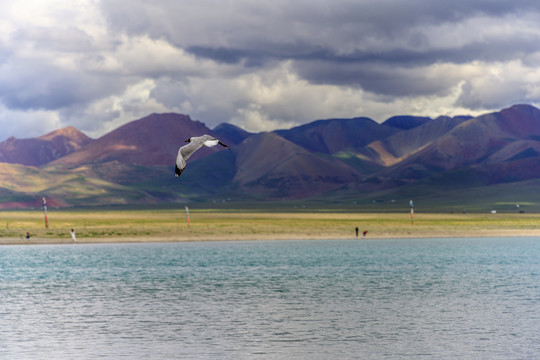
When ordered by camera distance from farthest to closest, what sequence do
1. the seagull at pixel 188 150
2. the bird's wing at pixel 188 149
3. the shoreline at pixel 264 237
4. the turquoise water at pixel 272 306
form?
1. the shoreline at pixel 264 237
2. the turquoise water at pixel 272 306
3. the bird's wing at pixel 188 149
4. the seagull at pixel 188 150

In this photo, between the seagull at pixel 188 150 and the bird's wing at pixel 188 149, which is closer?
the seagull at pixel 188 150

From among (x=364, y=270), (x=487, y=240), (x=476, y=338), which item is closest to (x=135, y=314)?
(x=476, y=338)

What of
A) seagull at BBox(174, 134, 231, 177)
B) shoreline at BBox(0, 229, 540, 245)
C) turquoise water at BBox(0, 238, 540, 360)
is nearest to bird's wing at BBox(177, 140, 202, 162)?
seagull at BBox(174, 134, 231, 177)

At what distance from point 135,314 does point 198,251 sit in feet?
192

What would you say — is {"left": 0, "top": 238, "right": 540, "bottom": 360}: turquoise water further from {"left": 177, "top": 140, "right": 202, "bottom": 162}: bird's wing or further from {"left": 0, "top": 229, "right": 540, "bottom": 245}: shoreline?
{"left": 0, "top": 229, "right": 540, "bottom": 245}: shoreline

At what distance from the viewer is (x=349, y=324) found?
150ft

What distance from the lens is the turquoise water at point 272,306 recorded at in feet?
129

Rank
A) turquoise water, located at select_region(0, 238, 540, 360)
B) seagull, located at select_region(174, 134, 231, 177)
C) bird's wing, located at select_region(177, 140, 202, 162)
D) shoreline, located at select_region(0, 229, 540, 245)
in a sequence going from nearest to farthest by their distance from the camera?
seagull, located at select_region(174, 134, 231, 177)
bird's wing, located at select_region(177, 140, 202, 162)
turquoise water, located at select_region(0, 238, 540, 360)
shoreline, located at select_region(0, 229, 540, 245)

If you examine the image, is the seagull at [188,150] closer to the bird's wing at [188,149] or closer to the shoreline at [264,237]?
the bird's wing at [188,149]

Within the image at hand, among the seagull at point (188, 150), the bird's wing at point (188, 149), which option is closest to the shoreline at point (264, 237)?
the seagull at point (188, 150)

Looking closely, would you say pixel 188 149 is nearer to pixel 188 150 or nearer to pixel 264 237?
pixel 188 150

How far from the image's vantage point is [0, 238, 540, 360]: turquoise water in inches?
1543

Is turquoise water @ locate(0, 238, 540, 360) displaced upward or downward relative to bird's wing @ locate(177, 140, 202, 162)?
downward

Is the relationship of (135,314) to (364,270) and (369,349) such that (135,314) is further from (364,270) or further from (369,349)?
(364,270)
